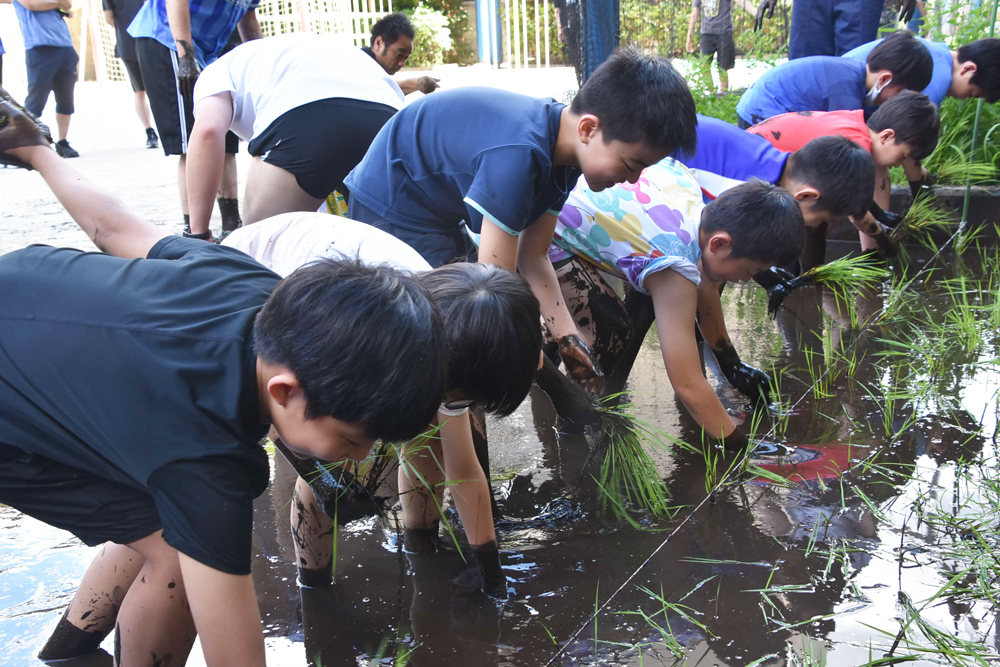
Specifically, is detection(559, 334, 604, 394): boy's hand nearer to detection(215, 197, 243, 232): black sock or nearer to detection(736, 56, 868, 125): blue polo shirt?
detection(215, 197, 243, 232): black sock

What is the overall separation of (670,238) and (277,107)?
1323 mm

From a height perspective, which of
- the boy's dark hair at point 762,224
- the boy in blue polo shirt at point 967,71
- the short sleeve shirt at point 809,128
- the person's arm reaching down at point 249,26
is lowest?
the boy's dark hair at point 762,224

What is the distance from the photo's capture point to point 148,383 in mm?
1152

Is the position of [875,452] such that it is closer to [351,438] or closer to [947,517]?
[947,517]

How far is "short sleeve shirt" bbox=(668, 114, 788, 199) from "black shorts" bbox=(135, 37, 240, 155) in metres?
2.25

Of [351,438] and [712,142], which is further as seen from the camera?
[712,142]

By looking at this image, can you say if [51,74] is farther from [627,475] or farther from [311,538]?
[627,475]

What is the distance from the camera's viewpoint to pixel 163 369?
1.15 meters

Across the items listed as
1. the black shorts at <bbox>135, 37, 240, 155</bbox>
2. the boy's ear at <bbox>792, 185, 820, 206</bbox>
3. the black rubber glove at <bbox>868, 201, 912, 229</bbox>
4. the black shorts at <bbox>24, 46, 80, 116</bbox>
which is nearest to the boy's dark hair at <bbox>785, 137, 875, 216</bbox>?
the boy's ear at <bbox>792, 185, 820, 206</bbox>

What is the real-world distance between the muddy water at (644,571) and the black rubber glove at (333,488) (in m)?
0.22

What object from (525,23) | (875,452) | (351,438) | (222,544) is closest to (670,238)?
(875,452)

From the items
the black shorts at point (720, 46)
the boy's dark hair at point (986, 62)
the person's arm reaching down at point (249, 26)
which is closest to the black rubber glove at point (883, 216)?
the boy's dark hair at point (986, 62)

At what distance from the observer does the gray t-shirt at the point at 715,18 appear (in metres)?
7.85

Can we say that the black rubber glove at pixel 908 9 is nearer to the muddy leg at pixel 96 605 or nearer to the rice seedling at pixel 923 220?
the rice seedling at pixel 923 220
